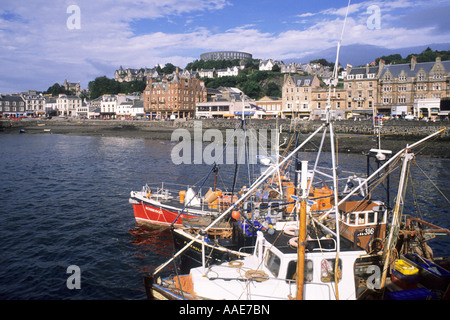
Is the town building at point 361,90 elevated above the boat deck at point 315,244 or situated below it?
above

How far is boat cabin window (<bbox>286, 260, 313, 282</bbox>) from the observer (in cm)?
1169

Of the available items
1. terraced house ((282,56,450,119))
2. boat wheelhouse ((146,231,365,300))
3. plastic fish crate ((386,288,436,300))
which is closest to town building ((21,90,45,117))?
terraced house ((282,56,450,119))

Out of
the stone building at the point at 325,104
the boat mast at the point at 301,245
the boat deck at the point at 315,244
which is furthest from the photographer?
the stone building at the point at 325,104

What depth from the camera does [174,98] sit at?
4811 inches

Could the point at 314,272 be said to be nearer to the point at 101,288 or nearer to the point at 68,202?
the point at 101,288

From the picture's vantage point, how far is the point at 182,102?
122 meters

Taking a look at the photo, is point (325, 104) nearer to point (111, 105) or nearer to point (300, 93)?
point (300, 93)

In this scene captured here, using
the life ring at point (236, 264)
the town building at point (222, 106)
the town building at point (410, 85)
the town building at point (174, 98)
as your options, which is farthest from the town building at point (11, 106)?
the life ring at point (236, 264)

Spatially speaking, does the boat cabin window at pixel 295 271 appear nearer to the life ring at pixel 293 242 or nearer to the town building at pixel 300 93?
the life ring at pixel 293 242

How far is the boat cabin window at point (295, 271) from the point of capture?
11.7m

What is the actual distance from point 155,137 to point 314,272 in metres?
85.4

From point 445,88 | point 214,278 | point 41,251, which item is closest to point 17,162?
point 41,251

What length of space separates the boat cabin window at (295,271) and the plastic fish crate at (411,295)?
3036 millimetres
